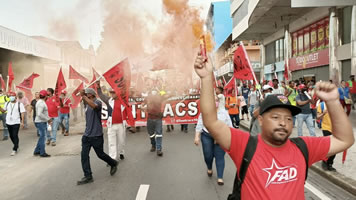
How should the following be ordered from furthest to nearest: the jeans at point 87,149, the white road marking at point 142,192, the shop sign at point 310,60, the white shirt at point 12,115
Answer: the shop sign at point 310,60
the white shirt at point 12,115
the jeans at point 87,149
the white road marking at point 142,192

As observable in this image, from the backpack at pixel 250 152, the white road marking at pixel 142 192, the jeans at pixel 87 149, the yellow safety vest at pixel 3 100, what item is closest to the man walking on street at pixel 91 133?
the jeans at pixel 87 149

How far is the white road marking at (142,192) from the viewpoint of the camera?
14.8 ft

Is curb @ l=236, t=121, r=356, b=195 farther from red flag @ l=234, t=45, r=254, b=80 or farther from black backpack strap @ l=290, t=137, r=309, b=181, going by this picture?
black backpack strap @ l=290, t=137, r=309, b=181

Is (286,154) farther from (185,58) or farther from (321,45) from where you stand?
(185,58)

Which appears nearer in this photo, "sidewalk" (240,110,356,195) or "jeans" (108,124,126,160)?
"sidewalk" (240,110,356,195)

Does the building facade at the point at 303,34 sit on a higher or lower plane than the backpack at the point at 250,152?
higher

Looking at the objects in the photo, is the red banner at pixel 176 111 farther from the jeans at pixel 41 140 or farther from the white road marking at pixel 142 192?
the white road marking at pixel 142 192

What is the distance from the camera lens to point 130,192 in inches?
188

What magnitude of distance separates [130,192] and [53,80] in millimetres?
34382

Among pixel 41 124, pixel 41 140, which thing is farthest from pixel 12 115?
pixel 41 140

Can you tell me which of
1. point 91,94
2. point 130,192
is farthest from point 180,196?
point 91,94

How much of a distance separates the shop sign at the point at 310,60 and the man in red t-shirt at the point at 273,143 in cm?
1963

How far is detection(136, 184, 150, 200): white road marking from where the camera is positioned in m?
4.51

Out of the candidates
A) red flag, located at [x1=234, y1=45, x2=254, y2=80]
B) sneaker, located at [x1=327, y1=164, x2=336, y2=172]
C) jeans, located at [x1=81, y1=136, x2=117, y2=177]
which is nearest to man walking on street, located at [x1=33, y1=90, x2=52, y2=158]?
jeans, located at [x1=81, y1=136, x2=117, y2=177]
